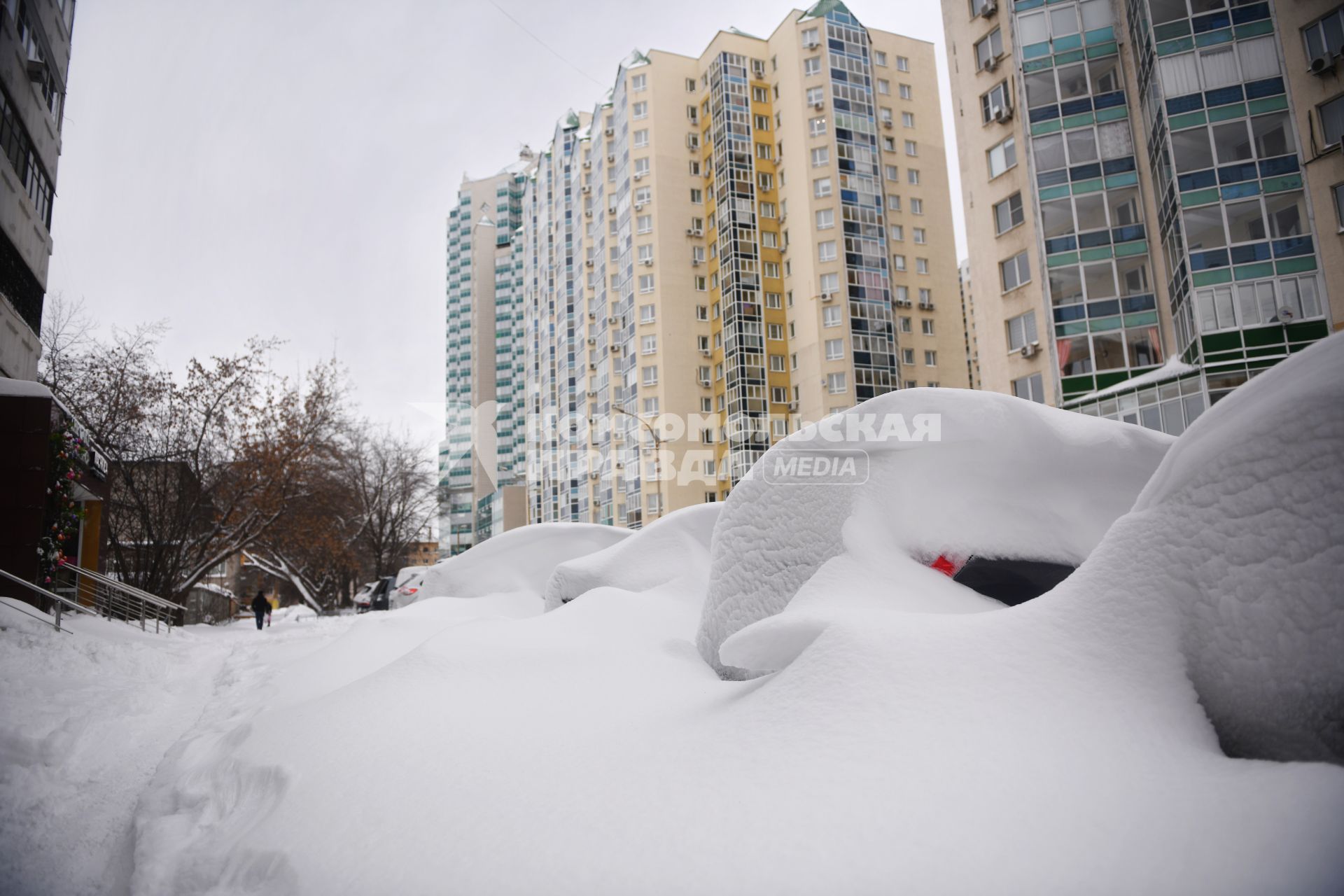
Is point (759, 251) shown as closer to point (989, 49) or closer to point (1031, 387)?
point (989, 49)

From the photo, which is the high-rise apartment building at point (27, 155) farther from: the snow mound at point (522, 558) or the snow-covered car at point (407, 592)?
the snow-covered car at point (407, 592)

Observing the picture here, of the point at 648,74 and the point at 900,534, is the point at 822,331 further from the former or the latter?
the point at 900,534

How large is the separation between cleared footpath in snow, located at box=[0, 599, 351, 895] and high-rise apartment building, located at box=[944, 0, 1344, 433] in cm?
2094

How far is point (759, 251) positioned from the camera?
46.4 meters

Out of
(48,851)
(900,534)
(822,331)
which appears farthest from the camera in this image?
(822,331)

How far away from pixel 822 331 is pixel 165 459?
1237 inches

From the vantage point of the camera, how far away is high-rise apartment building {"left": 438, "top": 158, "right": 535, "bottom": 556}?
103m

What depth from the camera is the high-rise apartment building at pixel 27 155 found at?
42.8ft

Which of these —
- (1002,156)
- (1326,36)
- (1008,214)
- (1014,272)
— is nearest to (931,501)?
(1326,36)

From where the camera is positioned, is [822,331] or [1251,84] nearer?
[1251,84]

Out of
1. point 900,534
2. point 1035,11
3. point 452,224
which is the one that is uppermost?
point 452,224

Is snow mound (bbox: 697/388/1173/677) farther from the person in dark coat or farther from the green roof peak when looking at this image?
the green roof peak

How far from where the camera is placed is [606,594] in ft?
21.2

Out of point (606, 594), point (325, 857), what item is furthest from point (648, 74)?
point (325, 857)
